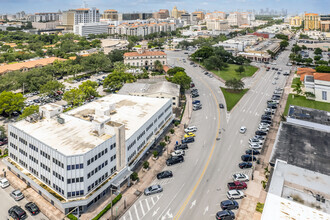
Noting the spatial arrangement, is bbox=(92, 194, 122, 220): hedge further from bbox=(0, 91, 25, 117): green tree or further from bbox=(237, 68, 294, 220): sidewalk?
bbox=(0, 91, 25, 117): green tree

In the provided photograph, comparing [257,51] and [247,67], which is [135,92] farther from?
[257,51]

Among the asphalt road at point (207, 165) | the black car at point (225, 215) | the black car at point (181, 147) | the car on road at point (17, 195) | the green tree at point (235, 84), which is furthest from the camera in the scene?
the green tree at point (235, 84)

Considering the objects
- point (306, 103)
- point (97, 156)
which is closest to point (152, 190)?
point (97, 156)

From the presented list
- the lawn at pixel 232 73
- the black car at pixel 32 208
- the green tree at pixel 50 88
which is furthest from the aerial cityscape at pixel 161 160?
the lawn at pixel 232 73

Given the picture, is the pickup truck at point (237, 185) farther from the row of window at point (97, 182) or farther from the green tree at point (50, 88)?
the green tree at point (50, 88)

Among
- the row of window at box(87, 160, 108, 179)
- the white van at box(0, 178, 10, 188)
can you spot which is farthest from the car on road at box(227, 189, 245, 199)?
the white van at box(0, 178, 10, 188)

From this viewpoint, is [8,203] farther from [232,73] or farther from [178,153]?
[232,73]
